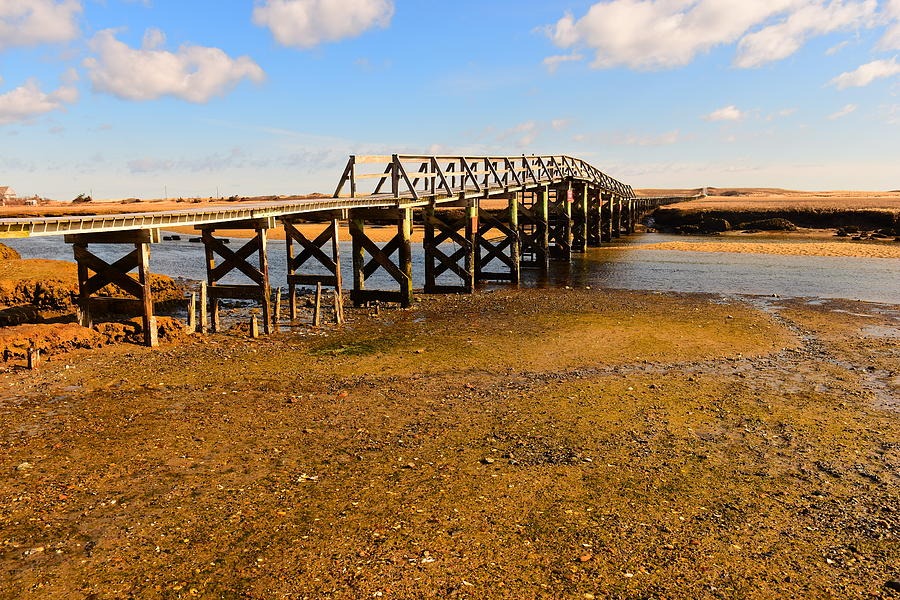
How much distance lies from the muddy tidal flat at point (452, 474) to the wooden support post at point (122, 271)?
1.21 m

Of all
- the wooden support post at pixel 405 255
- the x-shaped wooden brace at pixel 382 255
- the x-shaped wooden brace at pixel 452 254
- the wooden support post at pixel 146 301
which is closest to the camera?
the wooden support post at pixel 146 301

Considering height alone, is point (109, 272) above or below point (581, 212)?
below

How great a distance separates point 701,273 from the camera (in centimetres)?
3350

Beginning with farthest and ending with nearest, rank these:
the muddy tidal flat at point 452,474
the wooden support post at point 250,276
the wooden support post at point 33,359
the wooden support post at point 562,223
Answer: the wooden support post at point 562,223
the wooden support post at point 250,276
the wooden support post at point 33,359
the muddy tidal flat at point 452,474

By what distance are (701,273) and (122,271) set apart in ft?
94.8

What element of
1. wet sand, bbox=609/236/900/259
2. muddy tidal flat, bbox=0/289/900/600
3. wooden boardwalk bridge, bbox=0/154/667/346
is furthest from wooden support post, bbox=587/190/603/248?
muddy tidal flat, bbox=0/289/900/600

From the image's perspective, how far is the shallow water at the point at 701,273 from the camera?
27.4m

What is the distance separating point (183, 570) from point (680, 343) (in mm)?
13555

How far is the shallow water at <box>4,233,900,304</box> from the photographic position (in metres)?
27.4

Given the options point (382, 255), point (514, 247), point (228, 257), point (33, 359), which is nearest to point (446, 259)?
point (382, 255)

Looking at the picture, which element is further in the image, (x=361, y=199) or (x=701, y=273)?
(x=701, y=273)

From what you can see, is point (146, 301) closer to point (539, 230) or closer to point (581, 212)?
point (539, 230)

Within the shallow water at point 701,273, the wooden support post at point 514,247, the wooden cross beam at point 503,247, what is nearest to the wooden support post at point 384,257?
the wooden cross beam at point 503,247

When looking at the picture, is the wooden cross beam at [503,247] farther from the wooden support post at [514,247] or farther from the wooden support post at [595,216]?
the wooden support post at [595,216]
